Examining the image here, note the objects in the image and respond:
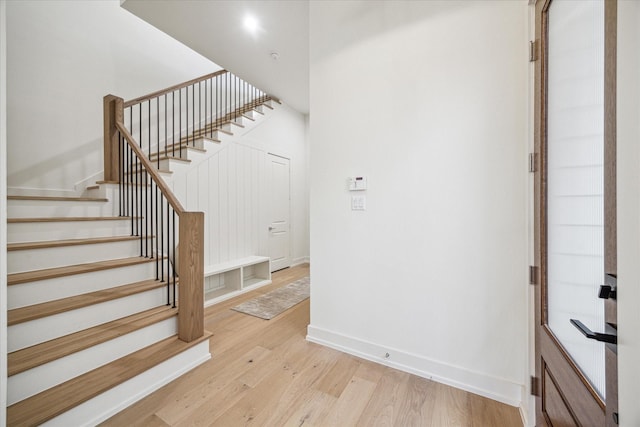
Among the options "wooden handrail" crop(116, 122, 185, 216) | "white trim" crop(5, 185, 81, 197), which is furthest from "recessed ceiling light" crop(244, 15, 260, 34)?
"white trim" crop(5, 185, 81, 197)

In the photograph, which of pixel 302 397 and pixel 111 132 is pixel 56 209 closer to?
pixel 111 132

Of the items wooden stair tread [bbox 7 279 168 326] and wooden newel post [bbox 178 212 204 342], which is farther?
wooden newel post [bbox 178 212 204 342]

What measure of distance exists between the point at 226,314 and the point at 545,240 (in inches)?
110

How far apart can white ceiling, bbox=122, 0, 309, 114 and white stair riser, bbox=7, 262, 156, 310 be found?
2552mm

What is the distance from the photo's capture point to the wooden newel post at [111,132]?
2.58 meters

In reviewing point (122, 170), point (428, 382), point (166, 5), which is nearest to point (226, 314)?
point (122, 170)

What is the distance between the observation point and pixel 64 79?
2.90m

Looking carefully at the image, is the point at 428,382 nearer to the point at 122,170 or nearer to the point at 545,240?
the point at 545,240

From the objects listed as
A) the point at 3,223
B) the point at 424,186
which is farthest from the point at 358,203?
the point at 3,223

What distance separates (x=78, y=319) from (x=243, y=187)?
270cm

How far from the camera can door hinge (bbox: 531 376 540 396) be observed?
1.23m

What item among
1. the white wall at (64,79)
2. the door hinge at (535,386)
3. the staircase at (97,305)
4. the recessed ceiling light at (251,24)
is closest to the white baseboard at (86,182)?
the white wall at (64,79)

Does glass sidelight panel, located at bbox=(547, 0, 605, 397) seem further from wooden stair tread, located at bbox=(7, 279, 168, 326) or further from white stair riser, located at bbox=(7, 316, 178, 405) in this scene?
wooden stair tread, located at bbox=(7, 279, 168, 326)

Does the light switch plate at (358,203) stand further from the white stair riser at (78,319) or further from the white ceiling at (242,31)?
the white ceiling at (242,31)
